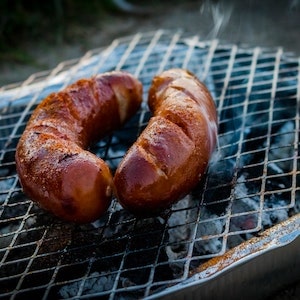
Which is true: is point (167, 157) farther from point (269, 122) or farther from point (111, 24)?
point (111, 24)

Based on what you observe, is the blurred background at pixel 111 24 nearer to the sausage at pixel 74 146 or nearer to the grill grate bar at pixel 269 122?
the grill grate bar at pixel 269 122

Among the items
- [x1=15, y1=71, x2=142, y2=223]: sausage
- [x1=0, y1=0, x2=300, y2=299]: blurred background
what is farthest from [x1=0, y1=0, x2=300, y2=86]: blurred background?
[x1=15, y1=71, x2=142, y2=223]: sausage

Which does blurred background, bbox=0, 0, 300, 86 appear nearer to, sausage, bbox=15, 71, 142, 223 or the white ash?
sausage, bbox=15, 71, 142, 223

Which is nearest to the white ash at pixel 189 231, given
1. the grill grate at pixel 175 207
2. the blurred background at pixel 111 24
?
the grill grate at pixel 175 207

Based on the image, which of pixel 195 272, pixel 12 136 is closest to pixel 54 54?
pixel 12 136

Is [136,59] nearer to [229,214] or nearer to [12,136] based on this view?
[12,136]

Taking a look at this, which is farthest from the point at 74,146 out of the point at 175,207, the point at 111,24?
the point at 111,24
